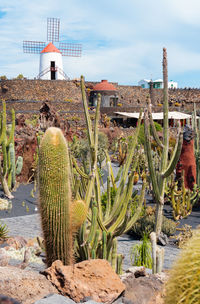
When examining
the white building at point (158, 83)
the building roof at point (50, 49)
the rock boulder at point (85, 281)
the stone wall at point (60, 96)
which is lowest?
the rock boulder at point (85, 281)

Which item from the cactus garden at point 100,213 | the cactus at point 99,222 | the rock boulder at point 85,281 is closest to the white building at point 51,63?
the cactus garden at point 100,213

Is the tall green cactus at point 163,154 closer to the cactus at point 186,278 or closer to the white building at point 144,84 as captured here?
the cactus at point 186,278

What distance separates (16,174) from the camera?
10453 millimetres

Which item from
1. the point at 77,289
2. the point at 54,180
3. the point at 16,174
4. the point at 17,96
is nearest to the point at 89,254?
the point at 77,289

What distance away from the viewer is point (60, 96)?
110 ft

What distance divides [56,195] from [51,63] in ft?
121

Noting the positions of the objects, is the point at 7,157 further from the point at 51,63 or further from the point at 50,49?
the point at 50,49

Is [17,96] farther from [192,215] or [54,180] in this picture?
[54,180]

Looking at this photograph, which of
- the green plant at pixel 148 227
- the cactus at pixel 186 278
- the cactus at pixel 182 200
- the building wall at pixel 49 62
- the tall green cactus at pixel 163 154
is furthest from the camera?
the building wall at pixel 49 62

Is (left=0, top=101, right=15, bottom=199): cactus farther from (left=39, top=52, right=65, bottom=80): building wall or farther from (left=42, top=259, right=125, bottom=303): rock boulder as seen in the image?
(left=39, top=52, right=65, bottom=80): building wall

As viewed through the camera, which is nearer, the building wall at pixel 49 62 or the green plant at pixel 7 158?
the green plant at pixel 7 158

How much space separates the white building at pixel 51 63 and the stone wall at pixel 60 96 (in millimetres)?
3940

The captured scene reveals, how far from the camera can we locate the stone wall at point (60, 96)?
99.7 feet

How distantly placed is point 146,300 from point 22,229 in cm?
405
